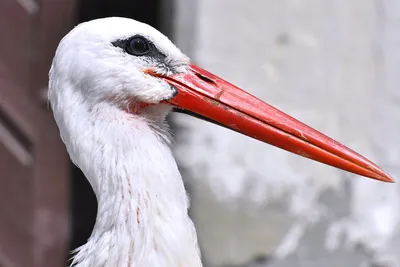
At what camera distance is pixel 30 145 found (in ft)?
9.89

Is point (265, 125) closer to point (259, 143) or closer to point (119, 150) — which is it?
point (119, 150)

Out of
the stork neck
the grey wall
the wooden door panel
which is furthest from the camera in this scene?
the wooden door panel

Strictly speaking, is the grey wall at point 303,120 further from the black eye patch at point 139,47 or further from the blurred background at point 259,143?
the black eye patch at point 139,47

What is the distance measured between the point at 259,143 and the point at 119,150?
141 centimetres

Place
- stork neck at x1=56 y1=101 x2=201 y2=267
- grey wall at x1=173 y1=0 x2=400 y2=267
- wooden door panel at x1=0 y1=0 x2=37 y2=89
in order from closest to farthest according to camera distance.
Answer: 1. stork neck at x1=56 y1=101 x2=201 y2=267
2. grey wall at x1=173 y1=0 x2=400 y2=267
3. wooden door panel at x1=0 y1=0 x2=37 y2=89

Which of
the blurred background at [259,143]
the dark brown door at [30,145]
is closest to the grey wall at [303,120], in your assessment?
the blurred background at [259,143]

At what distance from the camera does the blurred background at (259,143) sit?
278cm

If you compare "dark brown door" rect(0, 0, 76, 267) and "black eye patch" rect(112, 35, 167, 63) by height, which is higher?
"black eye patch" rect(112, 35, 167, 63)

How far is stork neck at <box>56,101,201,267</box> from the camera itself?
1397mm

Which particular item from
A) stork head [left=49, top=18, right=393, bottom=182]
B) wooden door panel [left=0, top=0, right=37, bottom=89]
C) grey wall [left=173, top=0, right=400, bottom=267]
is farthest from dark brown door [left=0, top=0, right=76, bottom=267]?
stork head [left=49, top=18, right=393, bottom=182]

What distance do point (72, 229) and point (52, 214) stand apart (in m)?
0.10

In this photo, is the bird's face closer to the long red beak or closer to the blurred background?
the long red beak

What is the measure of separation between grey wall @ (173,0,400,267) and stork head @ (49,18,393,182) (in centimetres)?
123

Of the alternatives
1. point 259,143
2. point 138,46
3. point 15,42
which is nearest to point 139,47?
point 138,46
